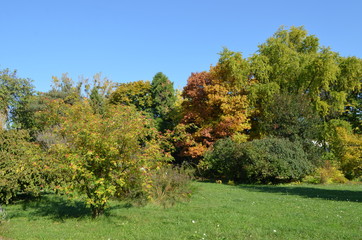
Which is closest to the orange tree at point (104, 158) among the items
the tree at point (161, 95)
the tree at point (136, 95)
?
the tree at point (161, 95)

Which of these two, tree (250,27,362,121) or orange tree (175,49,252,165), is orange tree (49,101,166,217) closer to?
orange tree (175,49,252,165)

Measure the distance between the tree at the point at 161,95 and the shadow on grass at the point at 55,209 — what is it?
20162mm

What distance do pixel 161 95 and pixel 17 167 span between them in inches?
949

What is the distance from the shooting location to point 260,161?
17.6m

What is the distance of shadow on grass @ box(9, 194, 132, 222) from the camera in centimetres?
900

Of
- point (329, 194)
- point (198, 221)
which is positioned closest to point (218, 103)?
point (329, 194)

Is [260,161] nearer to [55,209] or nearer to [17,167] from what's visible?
[55,209]

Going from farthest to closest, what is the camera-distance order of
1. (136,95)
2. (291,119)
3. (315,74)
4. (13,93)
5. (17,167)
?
(136,95) → (13,93) → (315,74) → (291,119) → (17,167)

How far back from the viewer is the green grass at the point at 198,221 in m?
6.47

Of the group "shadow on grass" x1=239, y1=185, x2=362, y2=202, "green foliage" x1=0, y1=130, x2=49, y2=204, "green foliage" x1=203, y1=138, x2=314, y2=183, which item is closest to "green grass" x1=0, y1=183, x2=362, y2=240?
"green foliage" x1=0, y1=130, x2=49, y2=204

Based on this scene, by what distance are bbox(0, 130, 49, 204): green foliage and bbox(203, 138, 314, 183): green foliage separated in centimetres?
1151

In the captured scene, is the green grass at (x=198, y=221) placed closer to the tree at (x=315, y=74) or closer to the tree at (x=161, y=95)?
the tree at (x=315, y=74)

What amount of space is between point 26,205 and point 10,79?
70.5 feet

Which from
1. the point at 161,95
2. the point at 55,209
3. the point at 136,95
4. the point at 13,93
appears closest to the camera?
the point at 55,209
